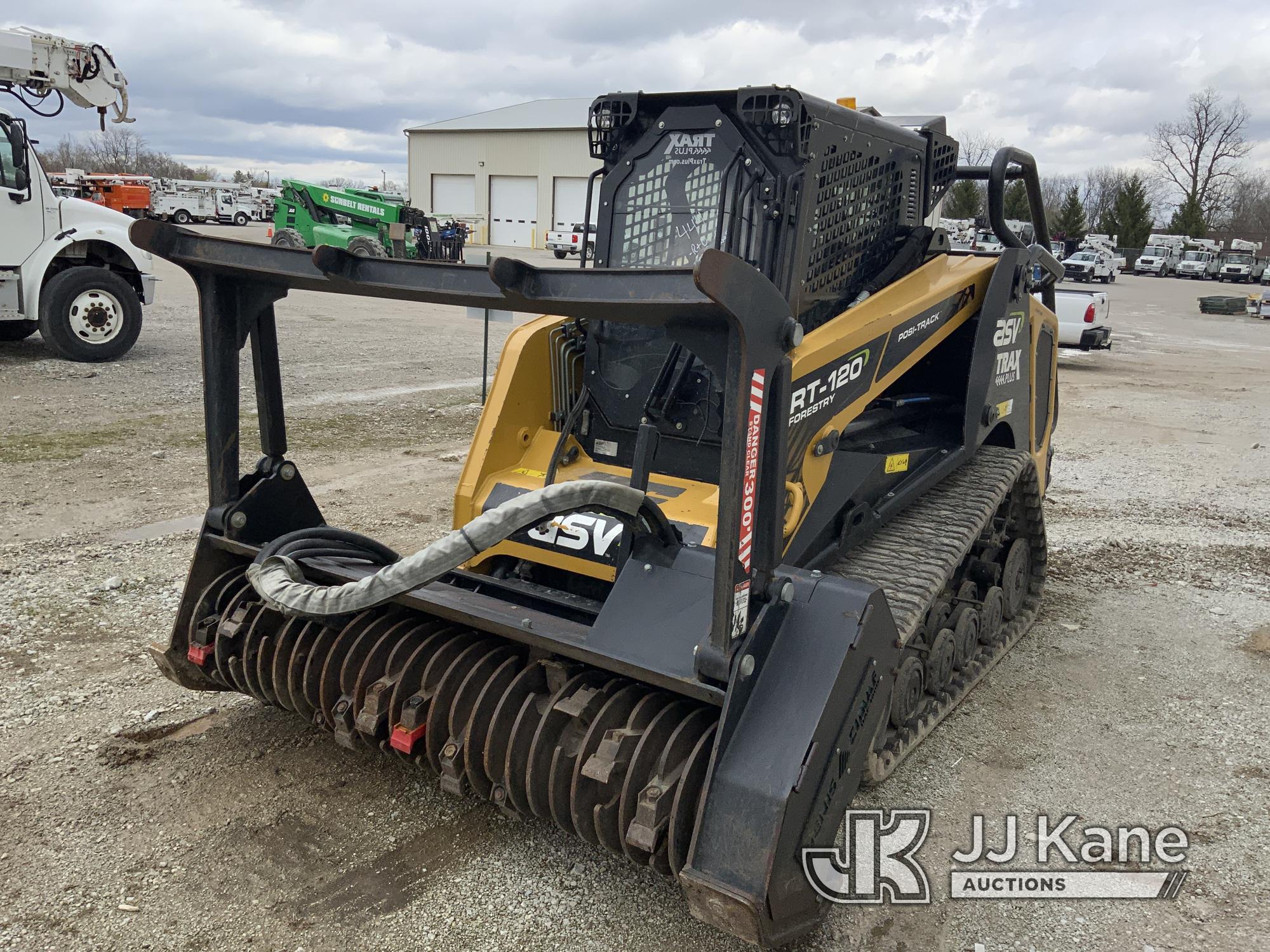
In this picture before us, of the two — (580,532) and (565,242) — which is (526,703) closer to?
(580,532)

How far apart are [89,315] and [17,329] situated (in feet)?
4.07

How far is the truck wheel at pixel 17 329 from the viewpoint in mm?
11273

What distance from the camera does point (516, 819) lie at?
299 centimetres

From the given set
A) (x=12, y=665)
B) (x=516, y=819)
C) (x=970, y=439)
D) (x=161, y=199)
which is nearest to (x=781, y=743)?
(x=516, y=819)

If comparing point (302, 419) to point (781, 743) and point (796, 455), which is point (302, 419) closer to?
point (796, 455)

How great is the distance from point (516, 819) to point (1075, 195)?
56778 millimetres

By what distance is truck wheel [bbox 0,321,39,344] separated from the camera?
11.3 m

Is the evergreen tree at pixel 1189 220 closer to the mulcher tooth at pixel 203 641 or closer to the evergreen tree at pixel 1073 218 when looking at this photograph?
the evergreen tree at pixel 1073 218

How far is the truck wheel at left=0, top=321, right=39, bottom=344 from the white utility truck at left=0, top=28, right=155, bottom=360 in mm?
11

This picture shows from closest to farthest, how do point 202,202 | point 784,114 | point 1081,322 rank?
1. point 784,114
2. point 1081,322
3. point 202,202

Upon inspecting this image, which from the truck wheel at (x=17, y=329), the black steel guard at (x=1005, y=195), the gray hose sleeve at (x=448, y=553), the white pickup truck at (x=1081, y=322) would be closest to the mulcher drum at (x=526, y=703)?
the gray hose sleeve at (x=448, y=553)

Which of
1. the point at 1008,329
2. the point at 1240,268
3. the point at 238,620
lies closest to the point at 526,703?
the point at 238,620

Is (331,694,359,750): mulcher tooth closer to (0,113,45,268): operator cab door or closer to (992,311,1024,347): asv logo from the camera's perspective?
(992,311,1024,347): asv logo

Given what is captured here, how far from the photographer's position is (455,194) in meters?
54.0
